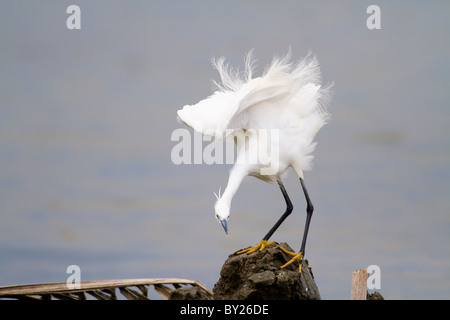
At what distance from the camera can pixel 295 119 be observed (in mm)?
7332

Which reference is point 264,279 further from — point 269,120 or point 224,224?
point 269,120

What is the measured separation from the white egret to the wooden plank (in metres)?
0.68

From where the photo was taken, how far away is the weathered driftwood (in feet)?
22.4

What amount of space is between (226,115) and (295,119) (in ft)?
3.77

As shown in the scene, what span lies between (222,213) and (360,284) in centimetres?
182

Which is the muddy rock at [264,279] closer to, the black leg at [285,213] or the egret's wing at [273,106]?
the black leg at [285,213]

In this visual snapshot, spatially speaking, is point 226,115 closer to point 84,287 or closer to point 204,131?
point 204,131

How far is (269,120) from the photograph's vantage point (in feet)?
23.5

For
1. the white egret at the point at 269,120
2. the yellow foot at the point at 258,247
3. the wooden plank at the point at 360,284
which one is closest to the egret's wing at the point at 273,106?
the white egret at the point at 269,120

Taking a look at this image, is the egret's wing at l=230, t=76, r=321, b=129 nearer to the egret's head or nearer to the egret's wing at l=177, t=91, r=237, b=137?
the egret's wing at l=177, t=91, r=237, b=137

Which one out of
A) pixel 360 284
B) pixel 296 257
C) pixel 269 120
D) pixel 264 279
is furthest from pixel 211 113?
pixel 360 284

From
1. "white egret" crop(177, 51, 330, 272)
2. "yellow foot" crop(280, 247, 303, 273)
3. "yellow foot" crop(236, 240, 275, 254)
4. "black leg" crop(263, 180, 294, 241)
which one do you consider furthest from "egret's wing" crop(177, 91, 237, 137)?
"yellow foot" crop(280, 247, 303, 273)

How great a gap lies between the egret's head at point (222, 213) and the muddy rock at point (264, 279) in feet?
1.69
